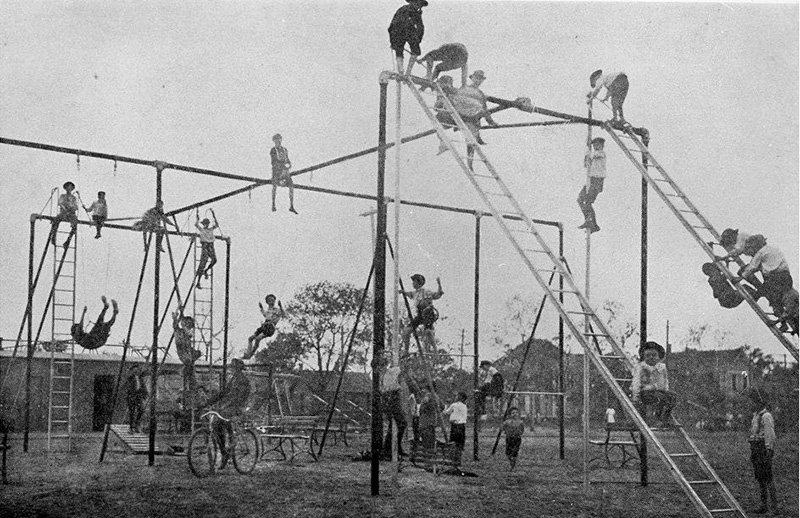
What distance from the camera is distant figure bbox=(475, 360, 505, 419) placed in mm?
16641

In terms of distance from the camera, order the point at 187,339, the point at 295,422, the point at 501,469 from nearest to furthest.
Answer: the point at 501,469, the point at 187,339, the point at 295,422

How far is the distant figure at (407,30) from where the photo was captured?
1195cm

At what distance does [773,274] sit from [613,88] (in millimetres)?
3966

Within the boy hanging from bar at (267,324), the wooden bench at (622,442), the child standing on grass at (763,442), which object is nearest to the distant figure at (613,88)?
the child standing on grass at (763,442)

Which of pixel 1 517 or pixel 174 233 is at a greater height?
pixel 174 233

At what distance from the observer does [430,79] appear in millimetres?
12500

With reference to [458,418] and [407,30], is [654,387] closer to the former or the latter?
[407,30]

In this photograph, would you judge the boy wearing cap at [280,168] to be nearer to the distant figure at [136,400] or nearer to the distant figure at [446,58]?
the distant figure at [446,58]

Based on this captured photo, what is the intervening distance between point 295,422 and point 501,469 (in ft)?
20.9

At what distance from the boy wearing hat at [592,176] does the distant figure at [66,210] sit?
10836mm

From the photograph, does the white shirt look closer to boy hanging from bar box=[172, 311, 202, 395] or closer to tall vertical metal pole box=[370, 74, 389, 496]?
tall vertical metal pole box=[370, 74, 389, 496]

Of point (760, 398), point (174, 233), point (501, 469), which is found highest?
point (174, 233)

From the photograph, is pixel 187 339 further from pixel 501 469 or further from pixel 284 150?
pixel 501 469

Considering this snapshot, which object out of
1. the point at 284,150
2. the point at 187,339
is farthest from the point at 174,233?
the point at 284,150
